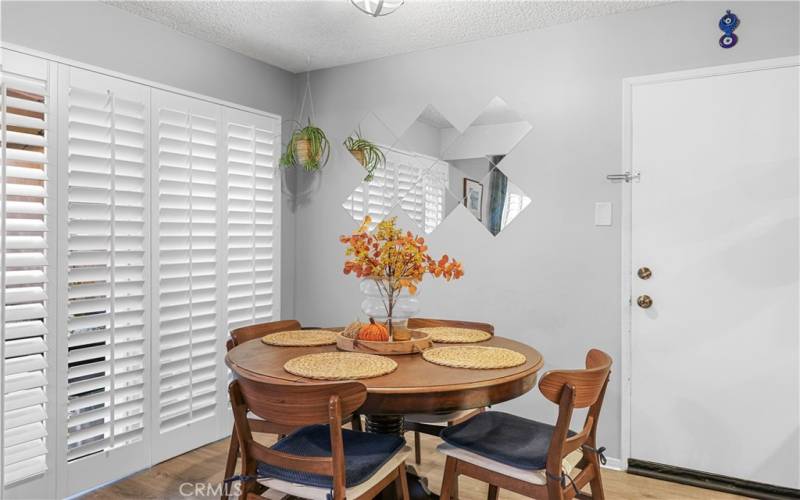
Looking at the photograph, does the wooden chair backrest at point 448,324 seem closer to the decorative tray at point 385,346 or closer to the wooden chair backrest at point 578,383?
the decorative tray at point 385,346

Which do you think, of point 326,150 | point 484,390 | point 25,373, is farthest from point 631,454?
point 25,373

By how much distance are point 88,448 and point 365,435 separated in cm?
159

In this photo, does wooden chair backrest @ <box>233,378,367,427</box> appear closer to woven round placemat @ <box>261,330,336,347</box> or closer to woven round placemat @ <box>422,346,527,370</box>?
woven round placemat @ <box>422,346,527,370</box>

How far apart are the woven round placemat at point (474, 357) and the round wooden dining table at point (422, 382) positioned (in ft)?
0.08

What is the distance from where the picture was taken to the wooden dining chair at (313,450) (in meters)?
1.56

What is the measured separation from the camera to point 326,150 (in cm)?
395

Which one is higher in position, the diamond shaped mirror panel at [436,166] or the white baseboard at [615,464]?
the diamond shaped mirror panel at [436,166]

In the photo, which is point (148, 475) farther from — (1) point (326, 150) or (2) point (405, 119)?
(2) point (405, 119)

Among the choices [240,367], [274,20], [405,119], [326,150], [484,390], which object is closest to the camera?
[484,390]

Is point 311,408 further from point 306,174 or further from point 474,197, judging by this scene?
point 306,174

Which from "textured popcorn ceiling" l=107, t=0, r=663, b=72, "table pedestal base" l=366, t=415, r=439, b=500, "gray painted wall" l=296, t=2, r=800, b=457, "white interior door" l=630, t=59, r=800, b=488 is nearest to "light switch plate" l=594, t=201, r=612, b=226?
"gray painted wall" l=296, t=2, r=800, b=457

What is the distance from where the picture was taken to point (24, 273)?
2.40 metres

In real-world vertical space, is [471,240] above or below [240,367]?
above

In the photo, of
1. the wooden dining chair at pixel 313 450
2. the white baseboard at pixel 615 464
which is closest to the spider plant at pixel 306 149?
the wooden dining chair at pixel 313 450
